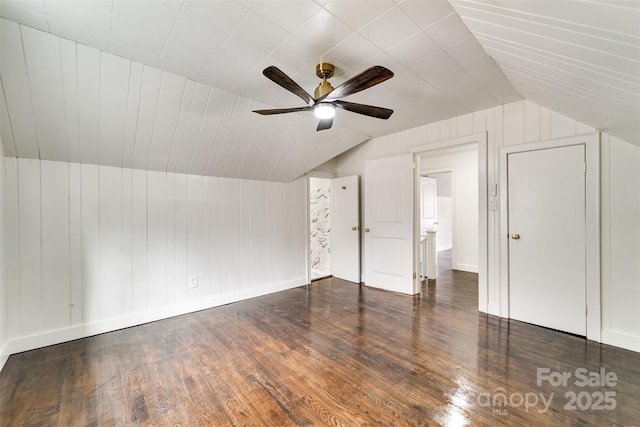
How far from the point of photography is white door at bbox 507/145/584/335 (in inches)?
101

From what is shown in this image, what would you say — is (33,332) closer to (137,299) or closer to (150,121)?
(137,299)

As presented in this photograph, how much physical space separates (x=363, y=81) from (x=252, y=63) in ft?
3.18

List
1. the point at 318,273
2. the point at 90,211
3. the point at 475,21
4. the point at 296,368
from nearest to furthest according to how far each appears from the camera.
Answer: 1. the point at 475,21
2. the point at 296,368
3. the point at 90,211
4. the point at 318,273

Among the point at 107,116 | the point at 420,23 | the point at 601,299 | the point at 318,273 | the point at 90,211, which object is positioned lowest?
the point at 318,273

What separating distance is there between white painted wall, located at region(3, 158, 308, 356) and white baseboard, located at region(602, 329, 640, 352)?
3.80 meters

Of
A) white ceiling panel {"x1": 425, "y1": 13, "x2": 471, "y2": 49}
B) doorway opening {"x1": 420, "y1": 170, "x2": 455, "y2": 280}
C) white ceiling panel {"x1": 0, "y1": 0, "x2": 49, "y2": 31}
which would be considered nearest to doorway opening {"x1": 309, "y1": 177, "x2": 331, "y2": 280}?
doorway opening {"x1": 420, "y1": 170, "x2": 455, "y2": 280}

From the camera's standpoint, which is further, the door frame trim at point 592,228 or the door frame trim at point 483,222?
the door frame trim at point 483,222

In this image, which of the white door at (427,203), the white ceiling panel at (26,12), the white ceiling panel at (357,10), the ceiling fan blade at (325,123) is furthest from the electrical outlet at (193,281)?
the white door at (427,203)

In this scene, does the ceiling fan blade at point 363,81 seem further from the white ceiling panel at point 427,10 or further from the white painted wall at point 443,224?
the white painted wall at point 443,224

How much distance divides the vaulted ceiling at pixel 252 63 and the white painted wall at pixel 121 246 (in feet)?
0.95

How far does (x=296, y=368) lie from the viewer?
6.75ft

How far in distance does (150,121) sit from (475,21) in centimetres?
272

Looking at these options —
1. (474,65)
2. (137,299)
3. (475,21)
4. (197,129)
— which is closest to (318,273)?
(137,299)

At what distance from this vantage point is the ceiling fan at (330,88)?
165 cm
